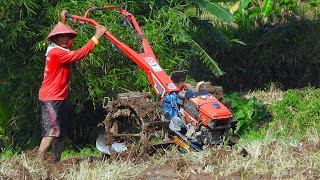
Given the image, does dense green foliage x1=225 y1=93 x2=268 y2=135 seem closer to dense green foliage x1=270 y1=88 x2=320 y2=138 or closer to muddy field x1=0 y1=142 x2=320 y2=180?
dense green foliage x1=270 y1=88 x2=320 y2=138

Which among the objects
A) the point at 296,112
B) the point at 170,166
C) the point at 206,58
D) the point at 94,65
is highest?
the point at 94,65

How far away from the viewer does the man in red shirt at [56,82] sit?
8.28 m

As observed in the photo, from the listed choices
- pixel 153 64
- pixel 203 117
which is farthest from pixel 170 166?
pixel 153 64

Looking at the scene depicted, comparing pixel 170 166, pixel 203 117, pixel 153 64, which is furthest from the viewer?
pixel 153 64

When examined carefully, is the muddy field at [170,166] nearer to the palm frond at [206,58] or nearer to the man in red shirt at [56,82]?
the man in red shirt at [56,82]

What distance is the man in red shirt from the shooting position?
8.28 meters

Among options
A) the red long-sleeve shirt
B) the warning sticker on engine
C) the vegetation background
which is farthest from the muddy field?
the vegetation background

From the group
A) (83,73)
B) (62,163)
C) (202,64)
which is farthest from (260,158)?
(202,64)

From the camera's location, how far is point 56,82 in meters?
8.34

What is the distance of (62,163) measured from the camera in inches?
309

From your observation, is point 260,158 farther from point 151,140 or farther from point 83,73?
point 83,73

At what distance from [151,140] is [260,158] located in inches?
58.8

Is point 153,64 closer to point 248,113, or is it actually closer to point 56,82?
point 56,82

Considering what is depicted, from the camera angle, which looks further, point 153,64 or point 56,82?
point 153,64
